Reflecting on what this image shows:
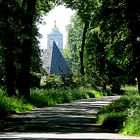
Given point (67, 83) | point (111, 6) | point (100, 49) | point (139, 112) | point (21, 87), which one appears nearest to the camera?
point (139, 112)

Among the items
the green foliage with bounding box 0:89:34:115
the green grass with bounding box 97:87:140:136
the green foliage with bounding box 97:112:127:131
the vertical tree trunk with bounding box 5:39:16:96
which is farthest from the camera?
the vertical tree trunk with bounding box 5:39:16:96

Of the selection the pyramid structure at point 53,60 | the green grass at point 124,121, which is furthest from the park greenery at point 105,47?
the pyramid structure at point 53,60

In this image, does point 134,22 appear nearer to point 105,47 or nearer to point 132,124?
point 105,47

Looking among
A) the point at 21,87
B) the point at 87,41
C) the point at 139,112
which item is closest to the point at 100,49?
the point at 87,41

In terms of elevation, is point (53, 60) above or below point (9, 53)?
above

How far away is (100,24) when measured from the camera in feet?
98.0

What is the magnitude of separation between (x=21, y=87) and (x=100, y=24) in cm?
809

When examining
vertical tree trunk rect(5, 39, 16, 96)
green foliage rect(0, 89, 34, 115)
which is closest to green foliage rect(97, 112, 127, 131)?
green foliage rect(0, 89, 34, 115)

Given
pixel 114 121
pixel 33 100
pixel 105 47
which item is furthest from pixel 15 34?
pixel 114 121

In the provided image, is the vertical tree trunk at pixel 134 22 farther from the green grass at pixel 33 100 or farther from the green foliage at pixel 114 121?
the green foliage at pixel 114 121

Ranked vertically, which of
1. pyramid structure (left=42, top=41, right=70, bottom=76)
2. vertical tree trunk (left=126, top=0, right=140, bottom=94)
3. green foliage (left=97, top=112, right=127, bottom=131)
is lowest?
green foliage (left=97, top=112, right=127, bottom=131)

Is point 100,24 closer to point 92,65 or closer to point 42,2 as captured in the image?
point 42,2

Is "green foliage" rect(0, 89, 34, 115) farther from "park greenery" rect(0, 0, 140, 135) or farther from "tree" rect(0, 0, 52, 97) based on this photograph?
"tree" rect(0, 0, 52, 97)

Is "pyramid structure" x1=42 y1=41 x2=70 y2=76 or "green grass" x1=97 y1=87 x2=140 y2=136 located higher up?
"pyramid structure" x1=42 y1=41 x2=70 y2=76
